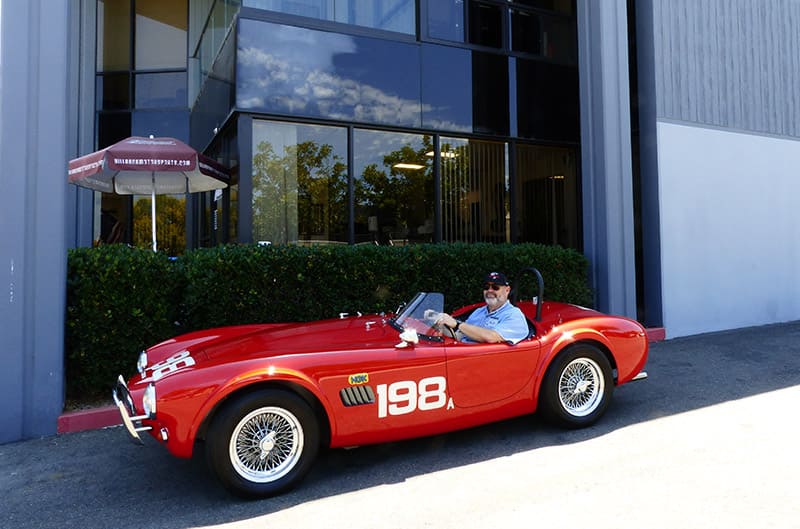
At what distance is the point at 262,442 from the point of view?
3.03 metres

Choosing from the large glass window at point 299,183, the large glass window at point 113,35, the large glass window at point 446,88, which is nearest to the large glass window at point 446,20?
the large glass window at point 446,88

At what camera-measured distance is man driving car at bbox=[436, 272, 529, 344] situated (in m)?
3.75

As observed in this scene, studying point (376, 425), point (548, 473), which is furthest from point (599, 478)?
point (376, 425)

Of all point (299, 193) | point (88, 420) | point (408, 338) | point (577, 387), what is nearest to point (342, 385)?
point (408, 338)

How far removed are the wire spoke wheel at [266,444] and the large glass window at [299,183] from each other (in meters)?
4.29

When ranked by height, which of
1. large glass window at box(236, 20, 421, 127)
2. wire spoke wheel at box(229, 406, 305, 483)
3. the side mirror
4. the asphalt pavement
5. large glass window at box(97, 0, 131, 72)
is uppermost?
large glass window at box(97, 0, 131, 72)

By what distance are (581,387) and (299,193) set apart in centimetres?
467

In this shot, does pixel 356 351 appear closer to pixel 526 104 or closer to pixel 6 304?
pixel 6 304

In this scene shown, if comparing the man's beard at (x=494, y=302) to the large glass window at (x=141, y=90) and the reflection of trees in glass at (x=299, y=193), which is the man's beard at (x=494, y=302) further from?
the large glass window at (x=141, y=90)

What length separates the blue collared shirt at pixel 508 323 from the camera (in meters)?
3.85

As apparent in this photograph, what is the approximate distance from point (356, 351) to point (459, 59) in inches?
247

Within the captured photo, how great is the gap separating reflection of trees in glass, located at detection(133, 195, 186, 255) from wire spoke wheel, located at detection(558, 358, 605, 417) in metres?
9.74

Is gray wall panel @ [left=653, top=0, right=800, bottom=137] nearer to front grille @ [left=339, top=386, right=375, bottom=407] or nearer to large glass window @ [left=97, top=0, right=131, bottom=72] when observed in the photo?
front grille @ [left=339, top=386, right=375, bottom=407]

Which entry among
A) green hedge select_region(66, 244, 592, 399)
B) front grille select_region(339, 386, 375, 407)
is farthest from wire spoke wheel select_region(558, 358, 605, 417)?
green hedge select_region(66, 244, 592, 399)
